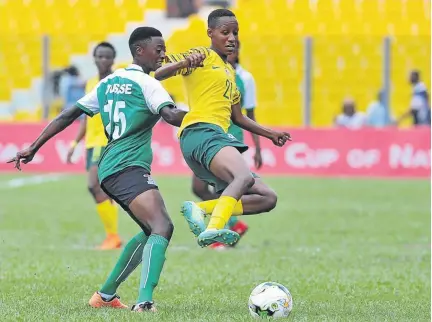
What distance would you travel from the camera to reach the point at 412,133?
23.2 metres

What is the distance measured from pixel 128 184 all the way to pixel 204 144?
2.51 ft

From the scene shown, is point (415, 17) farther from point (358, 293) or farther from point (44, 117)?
point (358, 293)

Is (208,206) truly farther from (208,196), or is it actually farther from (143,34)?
(208,196)

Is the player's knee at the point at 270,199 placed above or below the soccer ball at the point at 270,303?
above

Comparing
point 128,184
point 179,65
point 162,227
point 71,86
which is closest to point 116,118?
point 128,184

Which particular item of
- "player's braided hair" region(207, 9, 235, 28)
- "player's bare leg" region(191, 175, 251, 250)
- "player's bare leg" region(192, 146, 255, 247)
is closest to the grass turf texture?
"player's bare leg" region(191, 175, 251, 250)

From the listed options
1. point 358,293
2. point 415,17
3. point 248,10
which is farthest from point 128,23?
point 358,293

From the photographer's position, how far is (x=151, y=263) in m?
7.34

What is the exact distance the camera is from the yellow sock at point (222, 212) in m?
7.54

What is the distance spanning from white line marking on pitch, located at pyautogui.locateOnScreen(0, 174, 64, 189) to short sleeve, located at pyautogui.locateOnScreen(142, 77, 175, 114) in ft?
45.7

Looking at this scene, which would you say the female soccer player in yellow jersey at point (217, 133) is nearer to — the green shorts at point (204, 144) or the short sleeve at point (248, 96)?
the green shorts at point (204, 144)

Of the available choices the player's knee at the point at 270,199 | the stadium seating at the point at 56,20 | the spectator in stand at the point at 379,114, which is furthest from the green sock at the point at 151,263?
the stadium seating at the point at 56,20

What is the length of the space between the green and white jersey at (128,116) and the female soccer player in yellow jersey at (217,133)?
24 centimetres

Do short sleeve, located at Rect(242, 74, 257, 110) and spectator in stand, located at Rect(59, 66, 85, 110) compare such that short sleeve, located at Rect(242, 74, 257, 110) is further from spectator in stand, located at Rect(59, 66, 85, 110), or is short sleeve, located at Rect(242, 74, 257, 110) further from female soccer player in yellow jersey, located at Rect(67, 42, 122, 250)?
spectator in stand, located at Rect(59, 66, 85, 110)
